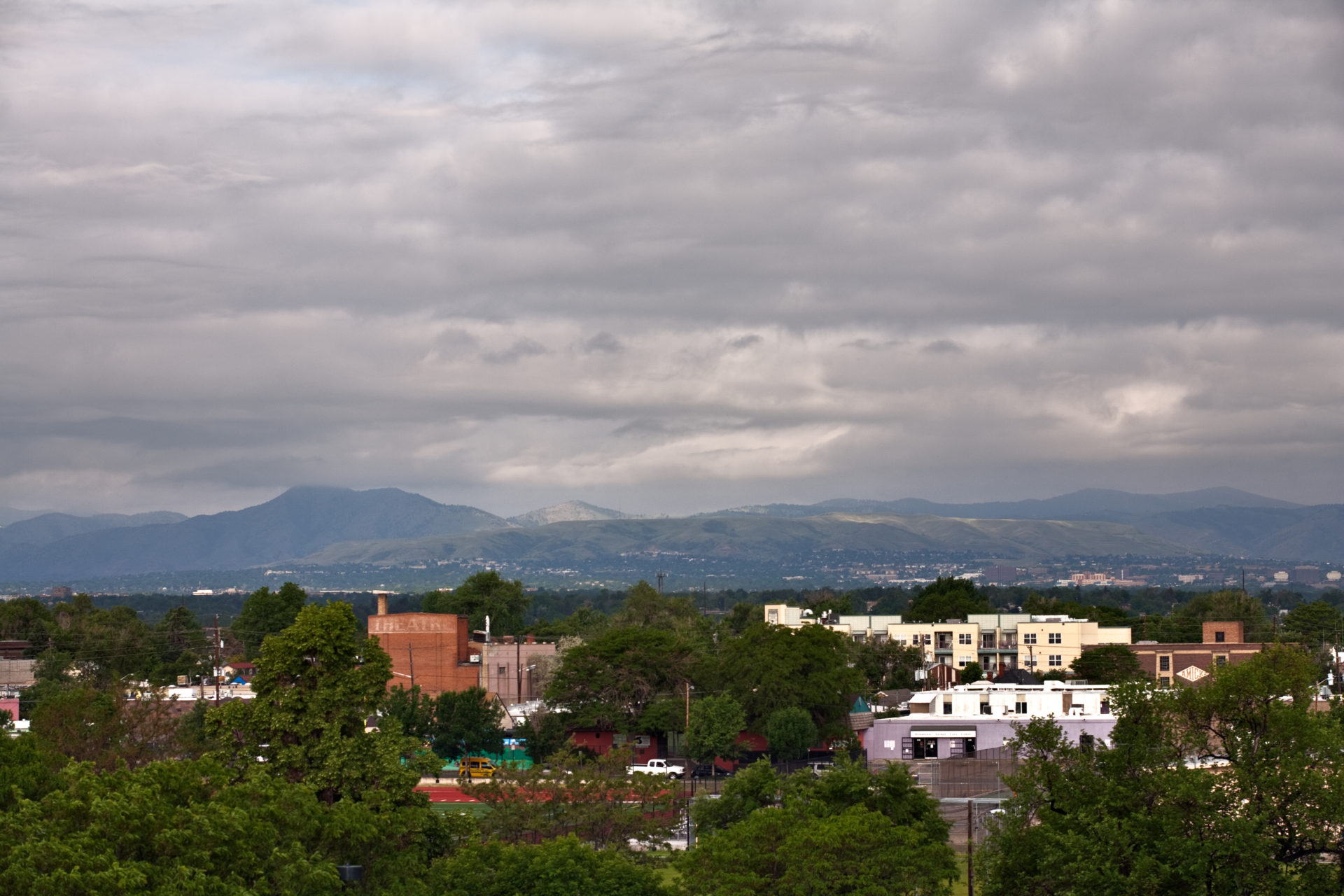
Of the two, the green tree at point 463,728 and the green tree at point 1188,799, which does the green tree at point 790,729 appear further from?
the green tree at point 1188,799

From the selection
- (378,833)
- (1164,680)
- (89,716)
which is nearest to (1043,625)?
(1164,680)

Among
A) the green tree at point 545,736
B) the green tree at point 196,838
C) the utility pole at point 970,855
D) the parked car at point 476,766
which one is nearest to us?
the green tree at point 196,838

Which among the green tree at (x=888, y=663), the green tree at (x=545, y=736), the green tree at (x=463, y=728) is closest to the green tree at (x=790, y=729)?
the green tree at (x=545, y=736)

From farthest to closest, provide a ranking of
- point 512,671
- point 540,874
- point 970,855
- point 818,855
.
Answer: point 512,671 < point 970,855 < point 540,874 < point 818,855

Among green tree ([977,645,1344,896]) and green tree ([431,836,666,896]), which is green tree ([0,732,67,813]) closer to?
green tree ([431,836,666,896])

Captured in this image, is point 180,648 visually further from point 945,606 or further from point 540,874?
point 540,874

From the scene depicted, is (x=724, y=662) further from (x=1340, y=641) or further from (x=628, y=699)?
(x=1340, y=641)

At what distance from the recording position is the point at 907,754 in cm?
8581

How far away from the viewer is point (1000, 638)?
14088cm

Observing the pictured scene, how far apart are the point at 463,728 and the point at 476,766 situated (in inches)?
94.7

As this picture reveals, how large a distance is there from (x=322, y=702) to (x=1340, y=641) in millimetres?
130732

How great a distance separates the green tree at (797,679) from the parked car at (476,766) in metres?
15.4

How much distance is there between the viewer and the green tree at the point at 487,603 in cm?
15725

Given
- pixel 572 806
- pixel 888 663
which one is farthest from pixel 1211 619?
pixel 572 806
